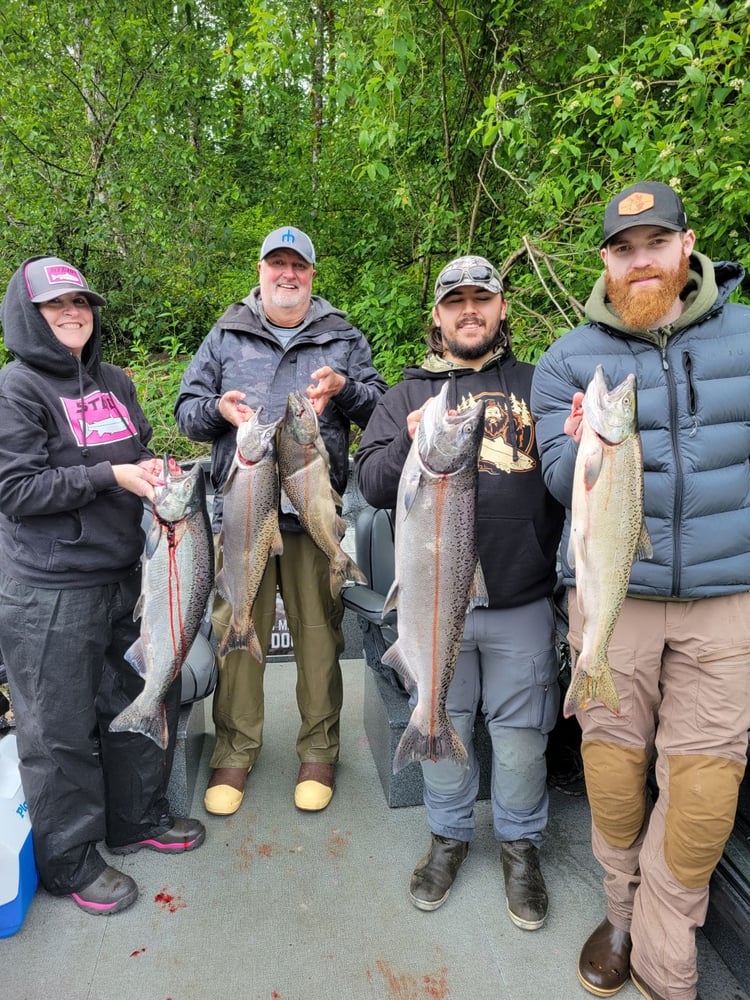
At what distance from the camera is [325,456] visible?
2.78 m

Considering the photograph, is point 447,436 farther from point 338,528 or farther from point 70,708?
point 70,708

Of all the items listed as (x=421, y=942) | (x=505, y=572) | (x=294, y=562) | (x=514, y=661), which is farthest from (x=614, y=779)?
(x=294, y=562)

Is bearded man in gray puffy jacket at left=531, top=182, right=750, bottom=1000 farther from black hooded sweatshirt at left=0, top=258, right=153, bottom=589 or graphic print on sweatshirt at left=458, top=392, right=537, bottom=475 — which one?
black hooded sweatshirt at left=0, top=258, right=153, bottom=589

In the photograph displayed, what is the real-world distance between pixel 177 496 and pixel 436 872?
1.95 meters

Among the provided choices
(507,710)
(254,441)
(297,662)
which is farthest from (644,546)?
(297,662)

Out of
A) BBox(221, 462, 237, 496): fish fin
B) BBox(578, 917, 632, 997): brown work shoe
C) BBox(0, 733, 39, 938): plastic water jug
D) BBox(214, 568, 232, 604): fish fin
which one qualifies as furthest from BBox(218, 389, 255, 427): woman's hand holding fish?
BBox(578, 917, 632, 997): brown work shoe

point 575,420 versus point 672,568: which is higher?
point 575,420

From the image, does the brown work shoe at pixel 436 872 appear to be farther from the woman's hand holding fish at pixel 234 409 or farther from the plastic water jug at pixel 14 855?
the woman's hand holding fish at pixel 234 409

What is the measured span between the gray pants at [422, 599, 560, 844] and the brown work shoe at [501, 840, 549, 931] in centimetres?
6

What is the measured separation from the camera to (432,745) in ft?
8.27

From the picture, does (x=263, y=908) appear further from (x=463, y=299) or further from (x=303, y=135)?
(x=303, y=135)

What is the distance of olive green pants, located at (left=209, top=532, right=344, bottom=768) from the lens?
11.5 feet

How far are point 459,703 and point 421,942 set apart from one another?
36.8 inches

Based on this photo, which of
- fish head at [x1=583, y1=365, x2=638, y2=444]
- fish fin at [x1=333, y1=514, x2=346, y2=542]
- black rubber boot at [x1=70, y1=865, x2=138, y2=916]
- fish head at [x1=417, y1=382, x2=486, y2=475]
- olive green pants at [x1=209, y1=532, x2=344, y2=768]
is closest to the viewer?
fish head at [x1=583, y1=365, x2=638, y2=444]
